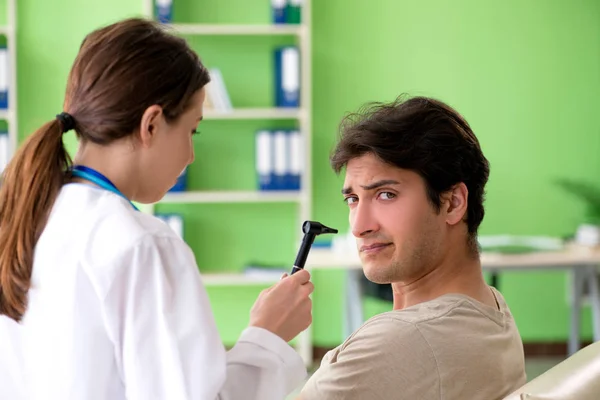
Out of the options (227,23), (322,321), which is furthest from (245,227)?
(227,23)

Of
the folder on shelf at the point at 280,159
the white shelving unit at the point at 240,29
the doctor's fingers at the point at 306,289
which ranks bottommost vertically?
the folder on shelf at the point at 280,159

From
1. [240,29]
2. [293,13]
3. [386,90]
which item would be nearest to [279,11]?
[293,13]

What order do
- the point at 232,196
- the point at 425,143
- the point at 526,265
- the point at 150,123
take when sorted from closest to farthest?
1. the point at 150,123
2. the point at 425,143
3. the point at 526,265
4. the point at 232,196

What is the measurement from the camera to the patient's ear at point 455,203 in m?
1.56

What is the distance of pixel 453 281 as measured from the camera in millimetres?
1555

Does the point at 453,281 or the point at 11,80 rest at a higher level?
the point at 11,80

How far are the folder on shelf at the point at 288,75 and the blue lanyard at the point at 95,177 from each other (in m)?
3.65

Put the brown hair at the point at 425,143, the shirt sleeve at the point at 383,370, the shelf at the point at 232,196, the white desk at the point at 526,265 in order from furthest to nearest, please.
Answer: the shelf at the point at 232,196
the white desk at the point at 526,265
the brown hair at the point at 425,143
the shirt sleeve at the point at 383,370

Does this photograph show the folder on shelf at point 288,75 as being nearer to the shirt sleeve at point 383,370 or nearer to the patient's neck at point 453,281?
the patient's neck at point 453,281

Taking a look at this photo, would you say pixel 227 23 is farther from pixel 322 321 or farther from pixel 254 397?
pixel 254 397

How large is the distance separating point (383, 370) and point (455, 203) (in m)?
0.38

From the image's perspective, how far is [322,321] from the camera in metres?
5.28

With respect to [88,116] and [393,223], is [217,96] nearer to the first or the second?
[393,223]

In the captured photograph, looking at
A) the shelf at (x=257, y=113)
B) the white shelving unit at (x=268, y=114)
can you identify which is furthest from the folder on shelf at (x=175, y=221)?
the shelf at (x=257, y=113)
